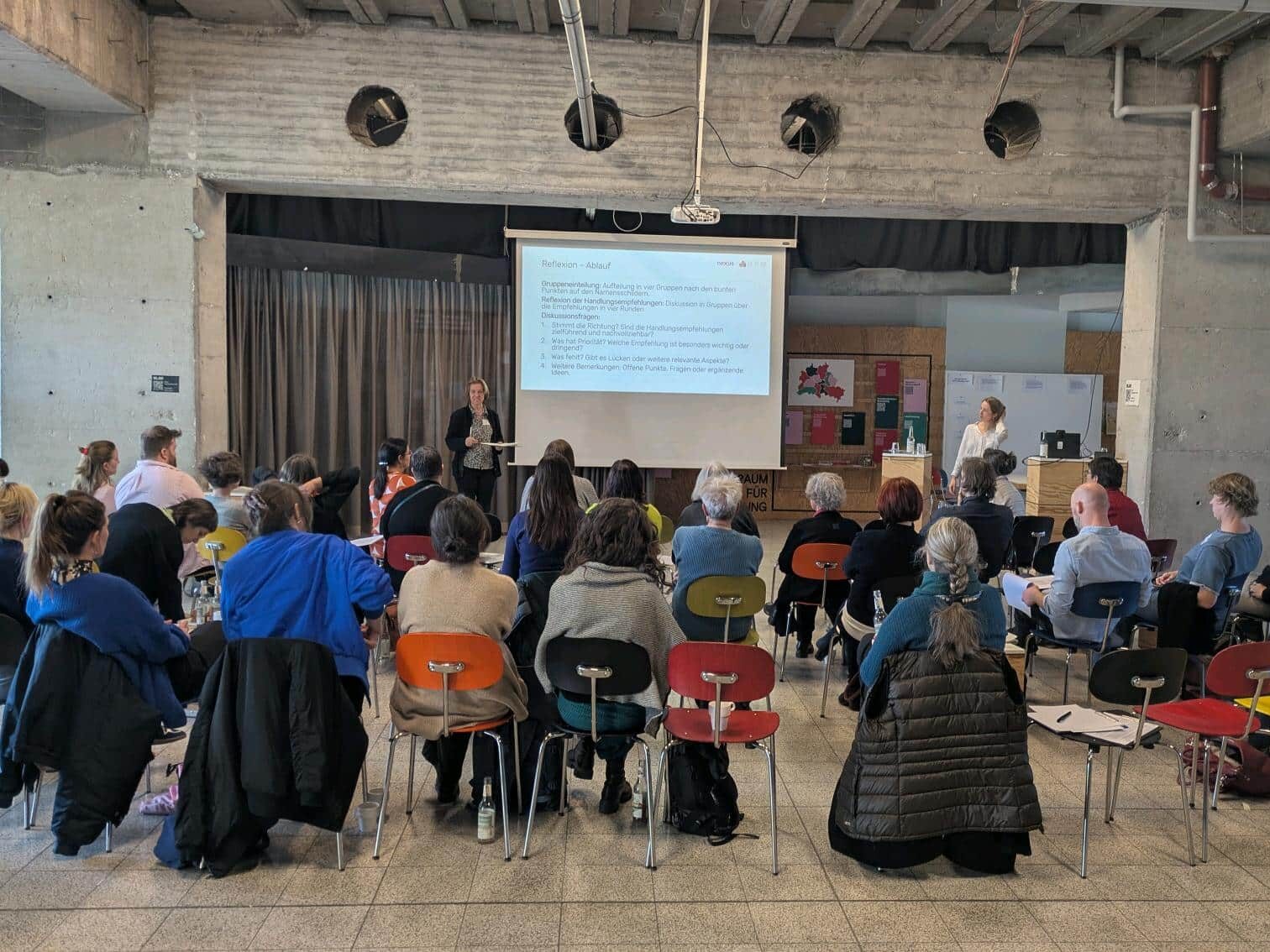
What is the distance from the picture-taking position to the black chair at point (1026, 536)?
19.5 ft

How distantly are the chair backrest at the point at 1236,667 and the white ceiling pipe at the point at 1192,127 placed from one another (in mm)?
4678

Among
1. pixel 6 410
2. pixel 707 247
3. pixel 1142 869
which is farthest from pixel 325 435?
pixel 1142 869

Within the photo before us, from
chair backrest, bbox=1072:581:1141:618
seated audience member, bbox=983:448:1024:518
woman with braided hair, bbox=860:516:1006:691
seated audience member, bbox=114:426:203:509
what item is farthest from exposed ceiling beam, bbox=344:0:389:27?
chair backrest, bbox=1072:581:1141:618

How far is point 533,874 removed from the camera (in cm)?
Answer: 297

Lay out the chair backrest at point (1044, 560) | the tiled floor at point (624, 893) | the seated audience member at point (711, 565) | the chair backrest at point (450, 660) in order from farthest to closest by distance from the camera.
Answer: the chair backrest at point (1044, 560) → the seated audience member at point (711, 565) → the chair backrest at point (450, 660) → the tiled floor at point (624, 893)

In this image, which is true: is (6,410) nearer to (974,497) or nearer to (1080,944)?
(974,497)

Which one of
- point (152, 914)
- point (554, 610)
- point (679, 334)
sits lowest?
point (152, 914)

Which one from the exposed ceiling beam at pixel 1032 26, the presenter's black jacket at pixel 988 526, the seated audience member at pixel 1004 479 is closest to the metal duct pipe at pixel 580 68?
the exposed ceiling beam at pixel 1032 26

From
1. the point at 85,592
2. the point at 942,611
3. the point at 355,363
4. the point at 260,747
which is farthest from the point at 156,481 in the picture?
the point at 355,363

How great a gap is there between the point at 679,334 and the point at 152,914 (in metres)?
6.16

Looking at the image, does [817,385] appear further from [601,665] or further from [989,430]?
[601,665]

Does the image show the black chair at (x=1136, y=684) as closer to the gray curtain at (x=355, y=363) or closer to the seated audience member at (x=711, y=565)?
the seated audience member at (x=711, y=565)

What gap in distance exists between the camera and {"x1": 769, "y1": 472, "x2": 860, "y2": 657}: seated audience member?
4.80 m

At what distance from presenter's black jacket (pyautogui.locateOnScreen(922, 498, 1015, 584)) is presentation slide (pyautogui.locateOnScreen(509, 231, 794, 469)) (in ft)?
11.9
